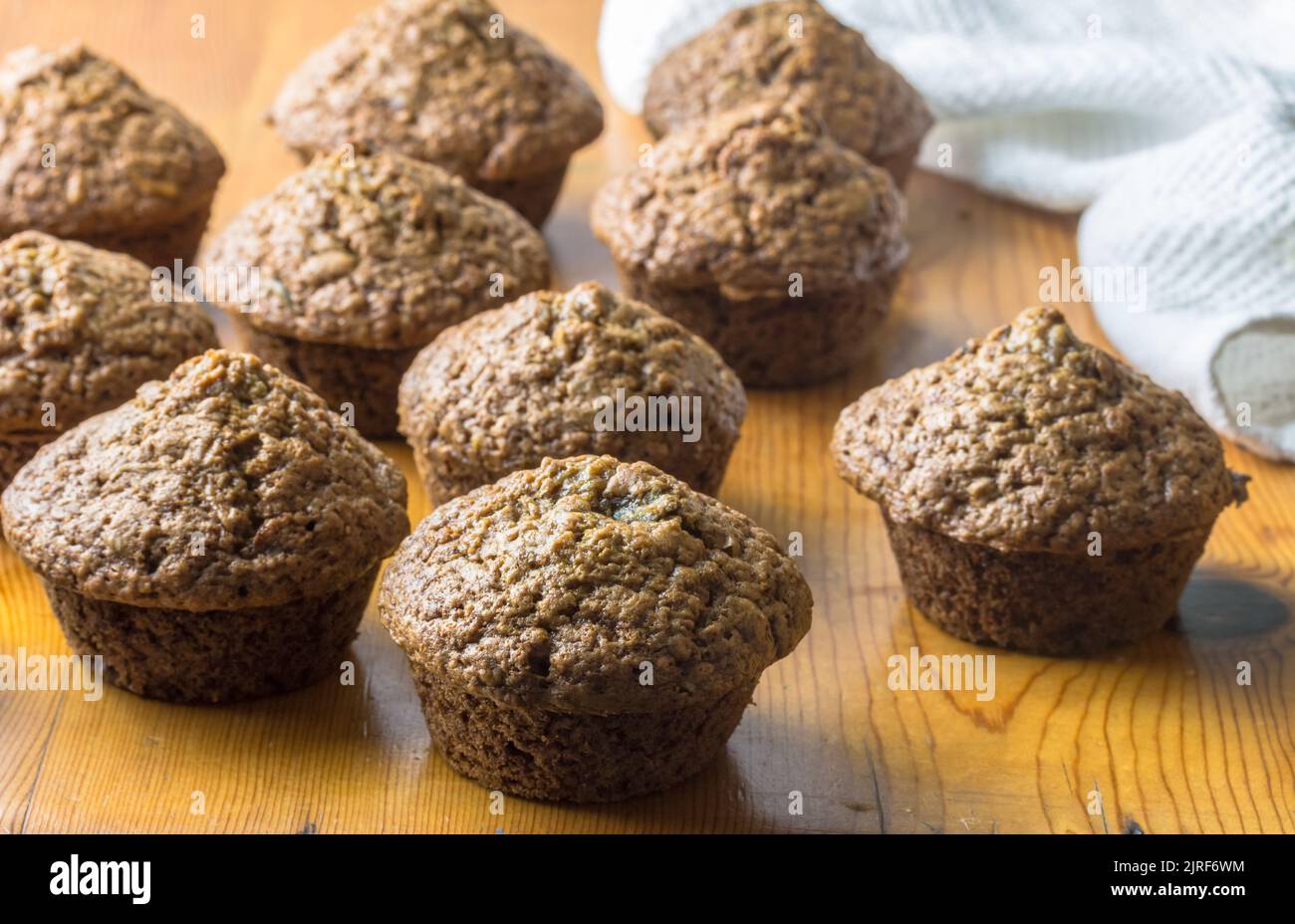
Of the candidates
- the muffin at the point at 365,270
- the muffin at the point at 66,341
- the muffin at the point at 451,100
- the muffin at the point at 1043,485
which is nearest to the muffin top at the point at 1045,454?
the muffin at the point at 1043,485

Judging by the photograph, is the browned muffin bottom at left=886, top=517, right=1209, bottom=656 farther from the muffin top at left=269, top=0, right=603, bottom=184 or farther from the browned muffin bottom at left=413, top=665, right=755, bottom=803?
the muffin top at left=269, top=0, right=603, bottom=184

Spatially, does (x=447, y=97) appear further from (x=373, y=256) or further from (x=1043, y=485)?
(x=1043, y=485)

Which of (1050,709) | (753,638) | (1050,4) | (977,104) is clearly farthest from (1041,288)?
(753,638)

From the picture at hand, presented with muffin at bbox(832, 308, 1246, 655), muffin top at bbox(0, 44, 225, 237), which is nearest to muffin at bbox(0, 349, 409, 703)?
muffin at bbox(832, 308, 1246, 655)

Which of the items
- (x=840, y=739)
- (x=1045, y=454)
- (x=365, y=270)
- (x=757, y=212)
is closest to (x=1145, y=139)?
(x=757, y=212)

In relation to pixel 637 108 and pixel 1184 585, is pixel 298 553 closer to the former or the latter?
pixel 1184 585

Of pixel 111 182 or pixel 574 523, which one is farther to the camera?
pixel 111 182
